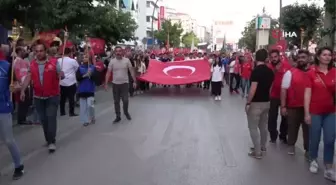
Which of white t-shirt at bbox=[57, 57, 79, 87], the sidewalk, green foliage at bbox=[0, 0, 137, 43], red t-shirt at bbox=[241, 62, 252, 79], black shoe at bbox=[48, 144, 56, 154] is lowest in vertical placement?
the sidewalk

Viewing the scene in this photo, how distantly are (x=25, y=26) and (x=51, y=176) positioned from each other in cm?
802

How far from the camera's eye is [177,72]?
22.5 m

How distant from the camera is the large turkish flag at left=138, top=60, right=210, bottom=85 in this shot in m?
21.7

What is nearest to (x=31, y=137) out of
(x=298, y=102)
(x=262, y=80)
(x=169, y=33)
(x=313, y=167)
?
(x=262, y=80)

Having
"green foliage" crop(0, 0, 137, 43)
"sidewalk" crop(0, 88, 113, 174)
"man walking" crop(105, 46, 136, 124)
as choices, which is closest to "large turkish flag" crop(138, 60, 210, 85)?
"green foliage" crop(0, 0, 137, 43)

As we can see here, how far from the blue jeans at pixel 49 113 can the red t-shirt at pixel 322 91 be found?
167 inches

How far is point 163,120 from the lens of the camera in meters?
12.5

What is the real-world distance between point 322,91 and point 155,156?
2.88 meters

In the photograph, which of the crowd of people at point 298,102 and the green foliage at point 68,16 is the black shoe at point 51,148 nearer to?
the crowd of people at point 298,102

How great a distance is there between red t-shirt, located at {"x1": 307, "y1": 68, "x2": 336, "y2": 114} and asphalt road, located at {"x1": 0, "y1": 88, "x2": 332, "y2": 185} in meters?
0.99

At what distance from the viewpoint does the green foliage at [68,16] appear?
1288 cm

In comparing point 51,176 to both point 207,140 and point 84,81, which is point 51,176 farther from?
point 84,81

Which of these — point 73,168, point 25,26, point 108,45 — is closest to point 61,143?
point 73,168

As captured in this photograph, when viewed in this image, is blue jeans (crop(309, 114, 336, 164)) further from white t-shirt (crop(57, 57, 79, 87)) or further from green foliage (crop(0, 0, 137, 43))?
green foliage (crop(0, 0, 137, 43))
